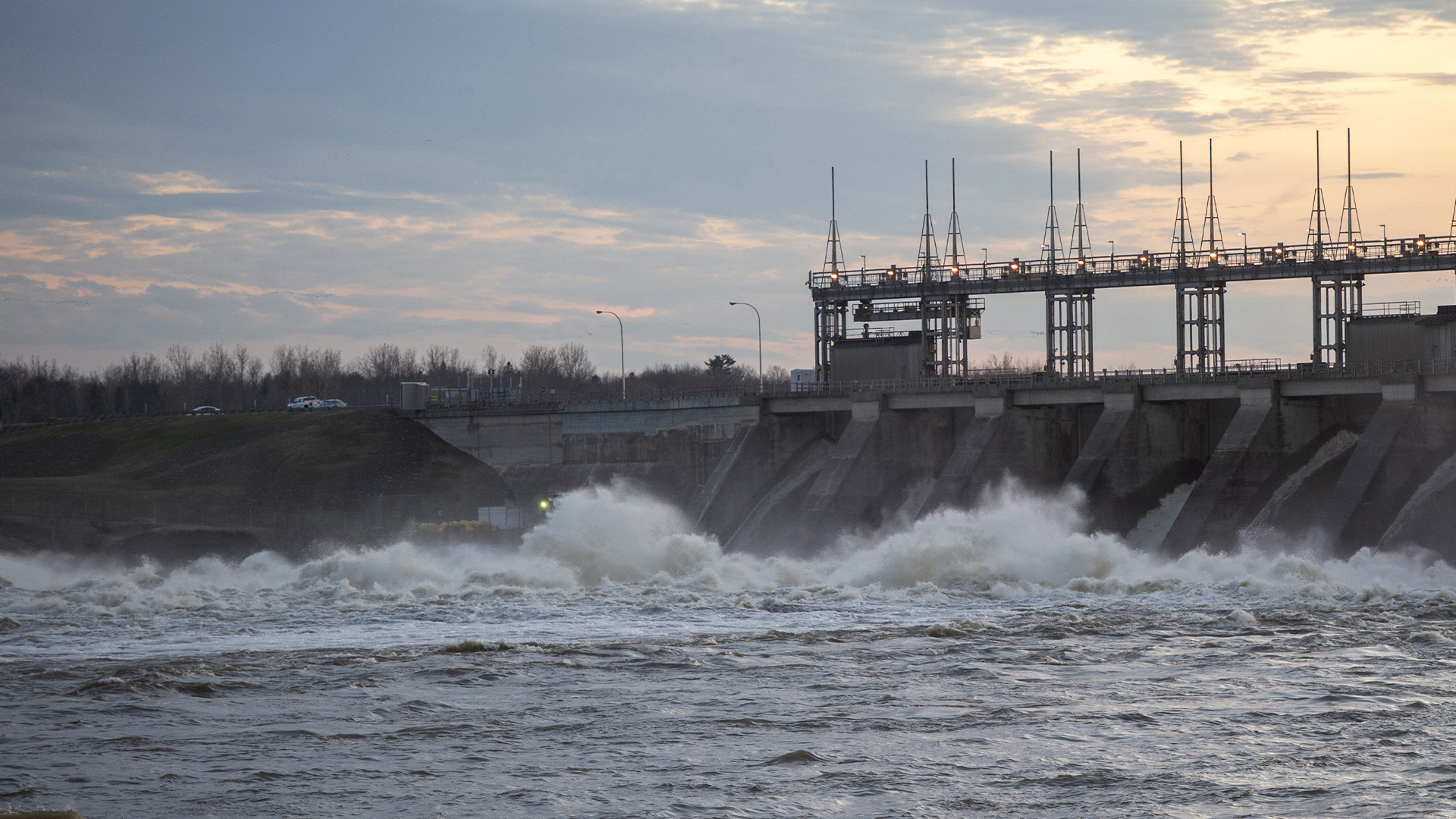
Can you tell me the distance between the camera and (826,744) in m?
19.5

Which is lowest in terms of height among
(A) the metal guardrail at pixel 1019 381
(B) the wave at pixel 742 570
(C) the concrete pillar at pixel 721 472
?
(B) the wave at pixel 742 570

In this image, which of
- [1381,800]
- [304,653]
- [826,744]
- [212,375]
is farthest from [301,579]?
[212,375]

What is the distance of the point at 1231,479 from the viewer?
4931cm

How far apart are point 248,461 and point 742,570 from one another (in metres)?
49.4

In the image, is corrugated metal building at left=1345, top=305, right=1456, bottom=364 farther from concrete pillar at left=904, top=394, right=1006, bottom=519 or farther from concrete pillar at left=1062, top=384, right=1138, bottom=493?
concrete pillar at left=904, top=394, right=1006, bottom=519

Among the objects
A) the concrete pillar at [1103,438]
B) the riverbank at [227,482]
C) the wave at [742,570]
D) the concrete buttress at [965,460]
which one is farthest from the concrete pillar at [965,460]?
the riverbank at [227,482]

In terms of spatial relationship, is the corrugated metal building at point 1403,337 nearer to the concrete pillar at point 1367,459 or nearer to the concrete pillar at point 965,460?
the concrete pillar at point 1367,459

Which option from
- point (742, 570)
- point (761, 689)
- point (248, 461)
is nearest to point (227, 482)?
point (248, 461)

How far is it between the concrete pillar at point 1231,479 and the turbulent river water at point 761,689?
147 inches

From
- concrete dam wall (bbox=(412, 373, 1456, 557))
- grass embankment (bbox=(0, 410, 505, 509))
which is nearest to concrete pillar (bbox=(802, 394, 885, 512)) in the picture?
concrete dam wall (bbox=(412, 373, 1456, 557))

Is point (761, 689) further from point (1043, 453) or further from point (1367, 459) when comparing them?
point (1043, 453)

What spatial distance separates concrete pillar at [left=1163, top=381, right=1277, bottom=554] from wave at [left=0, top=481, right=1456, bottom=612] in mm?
2015

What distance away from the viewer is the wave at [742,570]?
39.9m

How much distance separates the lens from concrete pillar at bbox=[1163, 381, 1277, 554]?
47969mm
